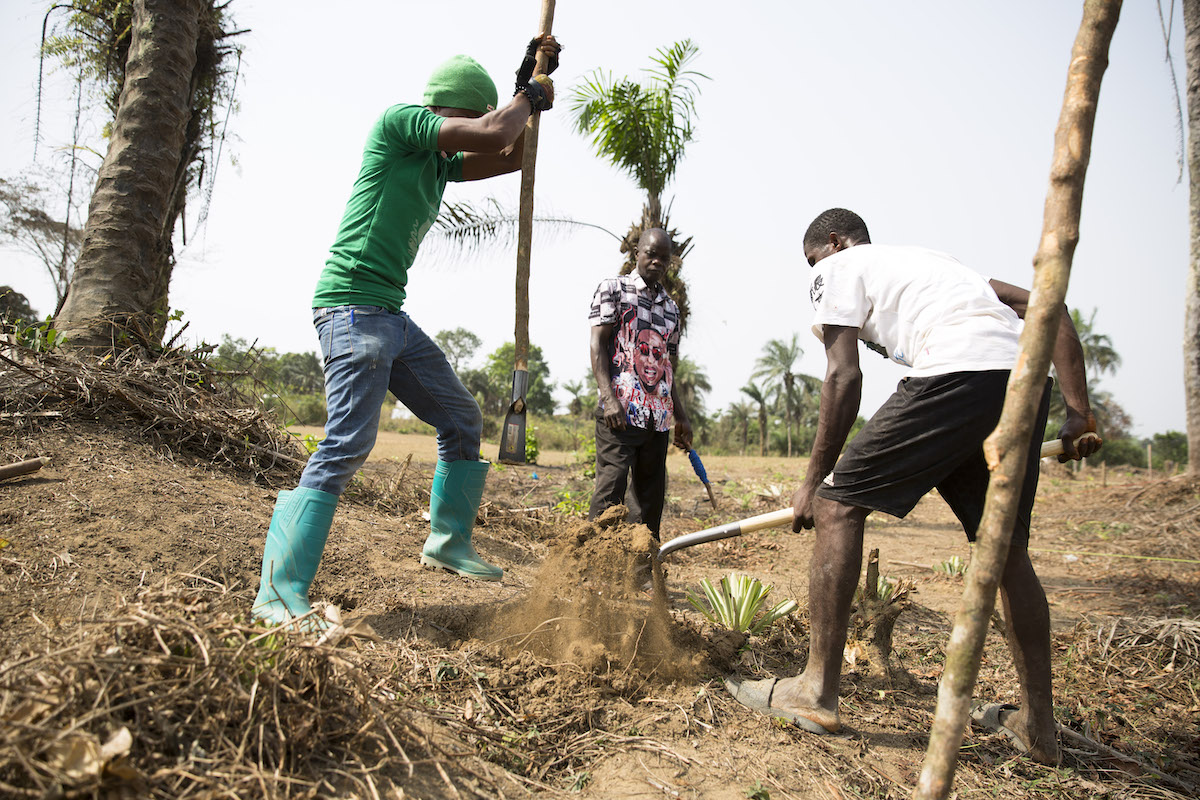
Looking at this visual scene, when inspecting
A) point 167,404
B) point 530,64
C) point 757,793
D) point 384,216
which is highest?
point 530,64

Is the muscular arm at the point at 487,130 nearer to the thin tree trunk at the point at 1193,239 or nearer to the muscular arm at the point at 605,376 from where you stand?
the muscular arm at the point at 605,376

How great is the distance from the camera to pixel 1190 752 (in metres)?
2.43

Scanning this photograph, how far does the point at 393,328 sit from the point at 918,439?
1.87 m

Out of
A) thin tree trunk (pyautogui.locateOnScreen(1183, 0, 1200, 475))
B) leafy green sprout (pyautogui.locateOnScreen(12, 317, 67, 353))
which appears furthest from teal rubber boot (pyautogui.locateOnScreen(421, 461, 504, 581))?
thin tree trunk (pyautogui.locateOnScreen(1183, 0, 1200, 475))

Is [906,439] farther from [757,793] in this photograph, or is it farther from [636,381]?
[636,381]

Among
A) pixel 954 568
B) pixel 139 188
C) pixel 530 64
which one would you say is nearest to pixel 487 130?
pixel 530 64

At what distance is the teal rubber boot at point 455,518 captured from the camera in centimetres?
313

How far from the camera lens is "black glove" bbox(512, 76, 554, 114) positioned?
276cm

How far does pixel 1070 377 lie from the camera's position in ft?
7.80

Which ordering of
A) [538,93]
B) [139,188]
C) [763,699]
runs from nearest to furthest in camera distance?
1. [763,699]
2. [538,93]
3. [139,188]

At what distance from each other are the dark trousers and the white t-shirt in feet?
5.07

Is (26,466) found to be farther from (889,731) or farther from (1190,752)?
(1190,752)

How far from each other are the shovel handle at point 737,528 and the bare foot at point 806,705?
513 mm

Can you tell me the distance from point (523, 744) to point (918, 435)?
4.70 ft
